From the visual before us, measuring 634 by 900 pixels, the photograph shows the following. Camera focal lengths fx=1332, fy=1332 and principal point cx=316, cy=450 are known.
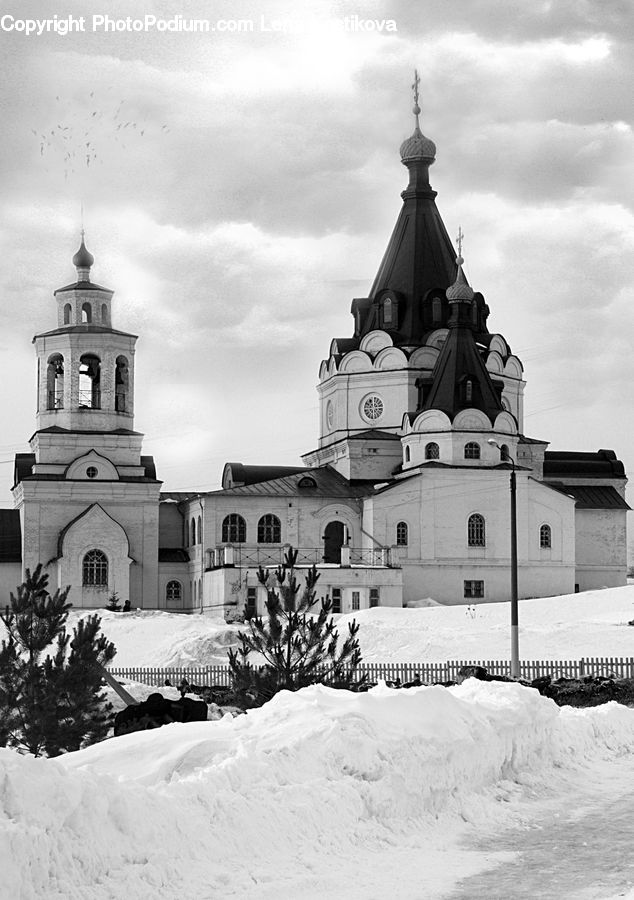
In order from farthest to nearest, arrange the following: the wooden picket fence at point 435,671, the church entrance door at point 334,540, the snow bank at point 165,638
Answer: the church entrance door at point 334,540, the snow bank at point 165,638, the wooden picket fence at point 435,671

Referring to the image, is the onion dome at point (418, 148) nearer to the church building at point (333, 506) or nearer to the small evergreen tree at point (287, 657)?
the church building at point (333, 506)

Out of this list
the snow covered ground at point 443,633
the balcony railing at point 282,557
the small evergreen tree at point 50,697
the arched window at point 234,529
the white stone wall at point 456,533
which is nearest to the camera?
the small evergreen tree at point 50,697

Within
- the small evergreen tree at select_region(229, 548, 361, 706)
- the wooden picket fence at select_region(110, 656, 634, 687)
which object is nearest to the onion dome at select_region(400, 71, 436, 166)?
the wooden picket fence at select_region(110, 656, 634, 687)

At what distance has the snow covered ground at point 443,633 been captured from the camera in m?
32.0

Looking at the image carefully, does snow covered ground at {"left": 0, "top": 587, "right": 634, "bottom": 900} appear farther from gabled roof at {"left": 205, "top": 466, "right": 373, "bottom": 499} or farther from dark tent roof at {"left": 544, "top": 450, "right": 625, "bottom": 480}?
dark tent roof at {"left": 544, "top": 450, "right": 625, "bottom": 480}

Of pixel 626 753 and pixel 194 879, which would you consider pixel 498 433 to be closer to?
pixel 626 753

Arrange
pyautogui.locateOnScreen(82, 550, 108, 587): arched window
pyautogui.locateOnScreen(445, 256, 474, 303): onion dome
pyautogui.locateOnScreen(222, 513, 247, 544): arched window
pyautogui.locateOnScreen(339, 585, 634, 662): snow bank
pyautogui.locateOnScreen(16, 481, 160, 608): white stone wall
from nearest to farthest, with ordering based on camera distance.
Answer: pyautogui.locateOnScreen(339, 585, 634, 662): snow bank → pyautogui.locateOnScreen(82, 550, 108, 587): arched window → pyautogui.locateOnScreen(16, 481, 160, 608): white stone wall → pyautogui.locateOnScreen(222, 513, 247, 544): arched window → pyautogui.locateOnScreen(445, 256, 474, 303): onion dome

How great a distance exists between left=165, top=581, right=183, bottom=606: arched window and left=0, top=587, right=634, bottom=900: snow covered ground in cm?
3453

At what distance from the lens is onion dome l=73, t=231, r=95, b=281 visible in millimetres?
48281

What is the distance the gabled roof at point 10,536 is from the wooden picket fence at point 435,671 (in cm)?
1780

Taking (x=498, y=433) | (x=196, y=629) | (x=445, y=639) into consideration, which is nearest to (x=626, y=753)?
(x=445, y=639)

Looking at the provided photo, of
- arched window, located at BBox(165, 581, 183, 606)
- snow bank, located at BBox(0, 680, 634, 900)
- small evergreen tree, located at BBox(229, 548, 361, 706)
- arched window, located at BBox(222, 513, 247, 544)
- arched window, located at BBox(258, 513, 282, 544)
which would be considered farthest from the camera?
arched window, located at BBox(165, 581, 183, 606)

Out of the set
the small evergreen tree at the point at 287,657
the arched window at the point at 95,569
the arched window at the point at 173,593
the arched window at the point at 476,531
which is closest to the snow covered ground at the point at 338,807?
the small evergreen tree at the point at 287,657

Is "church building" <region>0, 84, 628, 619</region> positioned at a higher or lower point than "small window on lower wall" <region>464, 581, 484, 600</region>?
higher
